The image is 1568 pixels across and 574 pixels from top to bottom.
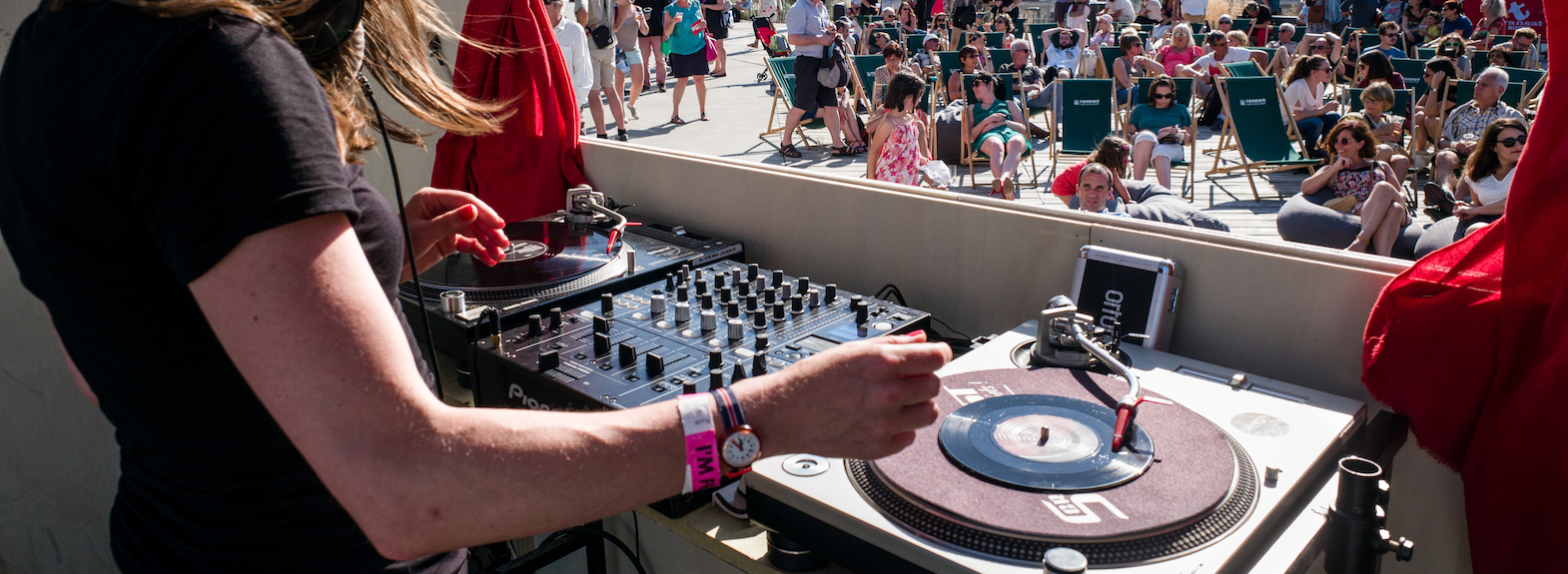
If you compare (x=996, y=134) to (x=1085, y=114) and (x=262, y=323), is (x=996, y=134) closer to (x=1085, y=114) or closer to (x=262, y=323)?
(x=1085, y=114)

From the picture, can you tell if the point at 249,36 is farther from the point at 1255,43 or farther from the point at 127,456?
the point at 1255,43

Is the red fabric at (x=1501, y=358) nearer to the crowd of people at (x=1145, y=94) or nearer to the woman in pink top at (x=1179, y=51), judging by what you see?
the crowd of people at (x=1145, y=94)

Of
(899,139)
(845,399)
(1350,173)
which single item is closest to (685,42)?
(899,139)

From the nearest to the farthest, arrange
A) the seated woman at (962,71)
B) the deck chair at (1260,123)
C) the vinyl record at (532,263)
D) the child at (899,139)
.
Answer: the vinyl record at (532,263), the child at (899,139), the deck chair at (1260,123), the seated woman at (962,71)

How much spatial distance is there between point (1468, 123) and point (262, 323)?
8.64 m

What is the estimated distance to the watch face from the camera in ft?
2.37

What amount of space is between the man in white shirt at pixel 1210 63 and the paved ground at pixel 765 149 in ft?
1.98

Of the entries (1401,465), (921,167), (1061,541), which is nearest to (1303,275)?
(1401,465)

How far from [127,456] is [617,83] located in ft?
27.9

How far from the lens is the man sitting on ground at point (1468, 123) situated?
637 cm

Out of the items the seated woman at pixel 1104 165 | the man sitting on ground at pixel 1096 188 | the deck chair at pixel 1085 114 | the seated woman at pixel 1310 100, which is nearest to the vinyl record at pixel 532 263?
the man sitting on ground at pixel 1096 188

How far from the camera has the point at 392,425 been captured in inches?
24.5

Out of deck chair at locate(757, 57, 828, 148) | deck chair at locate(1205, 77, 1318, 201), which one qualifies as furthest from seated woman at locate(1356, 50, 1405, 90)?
deck chair at locate(757, 57, 828, 148)

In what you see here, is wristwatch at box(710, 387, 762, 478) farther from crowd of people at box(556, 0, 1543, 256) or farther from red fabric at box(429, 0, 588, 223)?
crowd of people at box(556, 0, 1543, 256)
